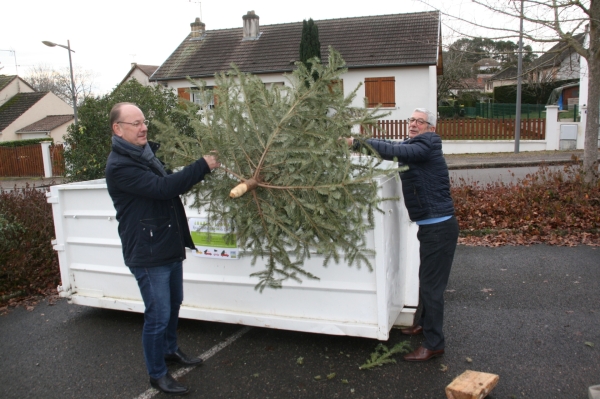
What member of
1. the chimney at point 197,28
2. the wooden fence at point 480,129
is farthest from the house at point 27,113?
the wooden fence at point 480,129

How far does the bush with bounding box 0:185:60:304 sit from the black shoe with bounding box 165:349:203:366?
2908mm

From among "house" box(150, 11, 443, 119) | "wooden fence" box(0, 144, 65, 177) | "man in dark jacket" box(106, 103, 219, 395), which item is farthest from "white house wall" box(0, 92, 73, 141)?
"man in dark jacket" box(106, 103, 219, 395)

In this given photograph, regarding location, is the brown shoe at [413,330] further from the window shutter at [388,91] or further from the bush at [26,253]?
the window shutter at [388,91]

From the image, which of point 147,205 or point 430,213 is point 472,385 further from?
point 147,205

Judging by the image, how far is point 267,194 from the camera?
138 inches

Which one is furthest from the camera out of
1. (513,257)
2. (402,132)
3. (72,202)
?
(402,132)

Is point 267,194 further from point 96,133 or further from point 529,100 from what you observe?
point 529,100

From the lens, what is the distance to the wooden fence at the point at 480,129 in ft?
66.0

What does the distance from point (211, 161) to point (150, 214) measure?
0.55 meters

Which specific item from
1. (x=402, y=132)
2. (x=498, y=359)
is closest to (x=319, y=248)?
(x=498, y=359)

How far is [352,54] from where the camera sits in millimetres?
23938

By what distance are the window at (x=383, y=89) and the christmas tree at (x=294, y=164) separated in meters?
20.4

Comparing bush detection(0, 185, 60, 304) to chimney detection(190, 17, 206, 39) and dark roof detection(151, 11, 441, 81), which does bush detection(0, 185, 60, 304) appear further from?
chimney detection(190, 17, 206, 39)

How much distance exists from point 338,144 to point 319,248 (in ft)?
2.39
